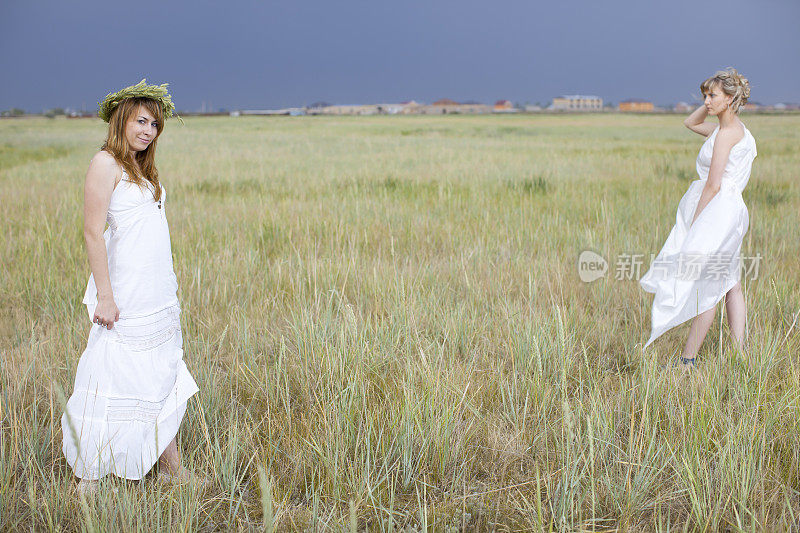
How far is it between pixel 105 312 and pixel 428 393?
107cm

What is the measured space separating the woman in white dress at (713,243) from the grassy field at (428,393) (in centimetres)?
15

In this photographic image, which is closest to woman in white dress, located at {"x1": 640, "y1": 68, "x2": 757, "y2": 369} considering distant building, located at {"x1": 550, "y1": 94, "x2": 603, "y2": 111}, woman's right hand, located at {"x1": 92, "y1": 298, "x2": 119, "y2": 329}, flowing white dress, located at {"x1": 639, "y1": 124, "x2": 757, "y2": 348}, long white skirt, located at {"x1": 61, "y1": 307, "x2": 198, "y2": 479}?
flowing white dress, located at {"x1": 639, "y1": 124, "x2": 757, "y2": 348}

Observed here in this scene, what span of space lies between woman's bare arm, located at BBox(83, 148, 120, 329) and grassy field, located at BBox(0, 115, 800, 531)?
40 cm

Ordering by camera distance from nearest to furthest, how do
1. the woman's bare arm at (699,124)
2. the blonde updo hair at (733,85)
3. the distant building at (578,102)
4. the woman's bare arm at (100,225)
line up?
the woman's bare arm at (100,225), the blonde updo hair at (733,85), the woman's bare arm at (699,124), the distant building at (578,102)

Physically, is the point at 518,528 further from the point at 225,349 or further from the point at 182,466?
the point at 225,349

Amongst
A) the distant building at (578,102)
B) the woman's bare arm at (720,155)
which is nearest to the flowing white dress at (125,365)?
the woman's bare arm at (720,155)

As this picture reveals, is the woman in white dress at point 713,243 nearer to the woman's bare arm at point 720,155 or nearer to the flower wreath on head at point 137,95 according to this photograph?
the woman's bare arm at point 720,155

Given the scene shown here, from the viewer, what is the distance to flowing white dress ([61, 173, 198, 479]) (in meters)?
1.67

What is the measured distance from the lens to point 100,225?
1606 mm

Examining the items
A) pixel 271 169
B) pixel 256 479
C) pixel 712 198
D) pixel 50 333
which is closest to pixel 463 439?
pixel 256 479

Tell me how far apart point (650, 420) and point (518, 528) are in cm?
73

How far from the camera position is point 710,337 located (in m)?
3.01

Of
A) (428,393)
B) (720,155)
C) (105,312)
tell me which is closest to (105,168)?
(105,312)

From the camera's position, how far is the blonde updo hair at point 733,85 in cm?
254
